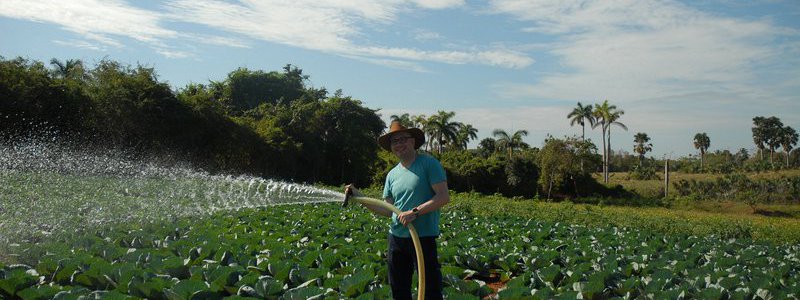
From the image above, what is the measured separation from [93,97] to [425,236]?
24919mm

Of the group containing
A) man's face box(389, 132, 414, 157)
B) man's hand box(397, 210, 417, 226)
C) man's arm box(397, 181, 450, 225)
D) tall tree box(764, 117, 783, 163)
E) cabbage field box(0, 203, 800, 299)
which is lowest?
cabbage field box(0, 203, 800, 299)

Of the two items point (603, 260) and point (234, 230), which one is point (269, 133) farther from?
point (603, 260)

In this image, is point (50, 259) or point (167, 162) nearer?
point (50, 259)

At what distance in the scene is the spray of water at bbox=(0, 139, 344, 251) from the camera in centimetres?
903

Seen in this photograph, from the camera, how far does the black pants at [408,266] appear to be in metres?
4.41

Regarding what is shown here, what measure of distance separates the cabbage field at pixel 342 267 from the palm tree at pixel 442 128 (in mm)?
36105

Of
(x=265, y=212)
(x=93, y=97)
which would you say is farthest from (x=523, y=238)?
(x=93, y=97)

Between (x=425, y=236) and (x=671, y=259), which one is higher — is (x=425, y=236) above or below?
above

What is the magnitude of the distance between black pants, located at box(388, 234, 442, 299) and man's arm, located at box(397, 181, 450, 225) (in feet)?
0.97

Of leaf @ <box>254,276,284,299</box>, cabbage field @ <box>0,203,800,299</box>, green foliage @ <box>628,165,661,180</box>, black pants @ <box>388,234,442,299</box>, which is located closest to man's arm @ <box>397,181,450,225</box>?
black pants @ <box>388,234,442,299</box>

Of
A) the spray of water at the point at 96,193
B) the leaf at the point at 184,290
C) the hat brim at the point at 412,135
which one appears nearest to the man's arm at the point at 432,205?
the hat brim at the point at 412,135

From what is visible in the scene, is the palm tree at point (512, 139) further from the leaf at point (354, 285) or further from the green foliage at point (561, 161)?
the leaf at point (354, 285)

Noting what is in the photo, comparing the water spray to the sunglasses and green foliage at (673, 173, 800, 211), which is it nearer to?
the sunglasses

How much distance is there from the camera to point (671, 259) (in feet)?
29.2
